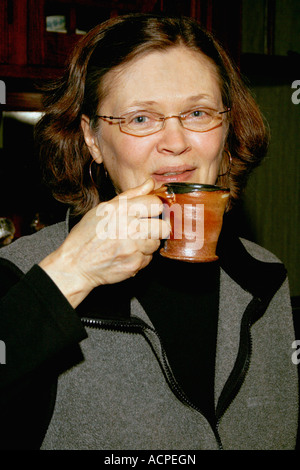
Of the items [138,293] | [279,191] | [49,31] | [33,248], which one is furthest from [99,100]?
[279,191]

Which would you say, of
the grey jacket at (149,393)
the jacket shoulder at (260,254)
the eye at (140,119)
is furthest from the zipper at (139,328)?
the jacket shoulder at (260,254)

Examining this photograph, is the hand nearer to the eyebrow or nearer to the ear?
the eyebrow

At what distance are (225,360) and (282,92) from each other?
2514mm

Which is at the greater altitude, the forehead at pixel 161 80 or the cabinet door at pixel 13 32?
the cabinet door at pixel 13 32

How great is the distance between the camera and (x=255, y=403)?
1.38 meters

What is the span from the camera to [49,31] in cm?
199

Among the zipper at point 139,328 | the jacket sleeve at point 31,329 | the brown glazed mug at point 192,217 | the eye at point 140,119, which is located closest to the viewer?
the jacket sleeve at point 31,329

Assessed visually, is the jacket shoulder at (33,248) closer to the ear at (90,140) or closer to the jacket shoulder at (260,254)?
the ear at (90,140)

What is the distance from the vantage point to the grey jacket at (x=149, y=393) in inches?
45.4

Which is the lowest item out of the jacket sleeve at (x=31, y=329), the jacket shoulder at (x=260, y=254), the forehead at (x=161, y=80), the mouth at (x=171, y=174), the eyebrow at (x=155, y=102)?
the jacket shoulder at (x=260, y=254)

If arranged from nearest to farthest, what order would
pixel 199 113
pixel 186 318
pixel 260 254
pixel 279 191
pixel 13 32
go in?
pixel 199 113 < pixel 186 318 < pixel 260 254 < pixel 13 32 < pixel 279 191

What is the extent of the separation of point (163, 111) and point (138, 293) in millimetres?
589

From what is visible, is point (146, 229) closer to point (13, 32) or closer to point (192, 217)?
point (192, 217)

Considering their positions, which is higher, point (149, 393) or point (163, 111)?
point (163, 111)
